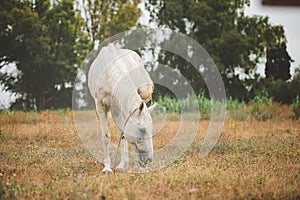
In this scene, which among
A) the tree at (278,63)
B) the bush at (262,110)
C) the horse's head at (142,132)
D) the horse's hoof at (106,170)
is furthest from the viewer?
the tree at (278,63)

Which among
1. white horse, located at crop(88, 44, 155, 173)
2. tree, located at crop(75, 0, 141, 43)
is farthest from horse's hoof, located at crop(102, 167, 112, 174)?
tree, located at crop(75, 0, 141, 43)

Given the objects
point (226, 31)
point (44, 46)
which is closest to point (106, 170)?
point (44, 46)

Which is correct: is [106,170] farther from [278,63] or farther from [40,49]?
[278,63]

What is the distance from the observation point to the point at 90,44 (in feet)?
75.2

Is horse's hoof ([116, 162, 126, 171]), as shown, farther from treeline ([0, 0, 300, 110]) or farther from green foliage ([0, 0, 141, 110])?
green foliage ([0, 0, 141, 110])

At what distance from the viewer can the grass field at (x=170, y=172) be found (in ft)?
14.4

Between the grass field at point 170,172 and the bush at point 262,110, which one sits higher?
the bush at point 262,110

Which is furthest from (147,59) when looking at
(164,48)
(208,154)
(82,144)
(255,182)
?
(255,182)

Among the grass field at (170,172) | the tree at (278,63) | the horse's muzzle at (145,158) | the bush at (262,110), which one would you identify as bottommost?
the grass field at (170,172)

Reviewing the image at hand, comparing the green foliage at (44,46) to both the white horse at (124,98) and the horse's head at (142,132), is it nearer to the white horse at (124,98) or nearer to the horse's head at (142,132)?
the white horse at (124,98)

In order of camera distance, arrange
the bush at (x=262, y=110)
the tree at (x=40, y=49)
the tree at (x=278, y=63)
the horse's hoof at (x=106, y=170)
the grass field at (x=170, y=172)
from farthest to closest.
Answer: the tree at (x=40, y=49) → the tree at (x=278, y=63) → the bush at (x=262, y=110) → the horse's hoof at (x=106, y=170) → the grass field at (x=170, y=172)

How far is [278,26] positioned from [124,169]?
17712 mm

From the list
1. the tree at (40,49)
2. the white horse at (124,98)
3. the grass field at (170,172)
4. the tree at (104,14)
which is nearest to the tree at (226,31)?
the tree at (104,14)

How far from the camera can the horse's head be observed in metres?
5.62
